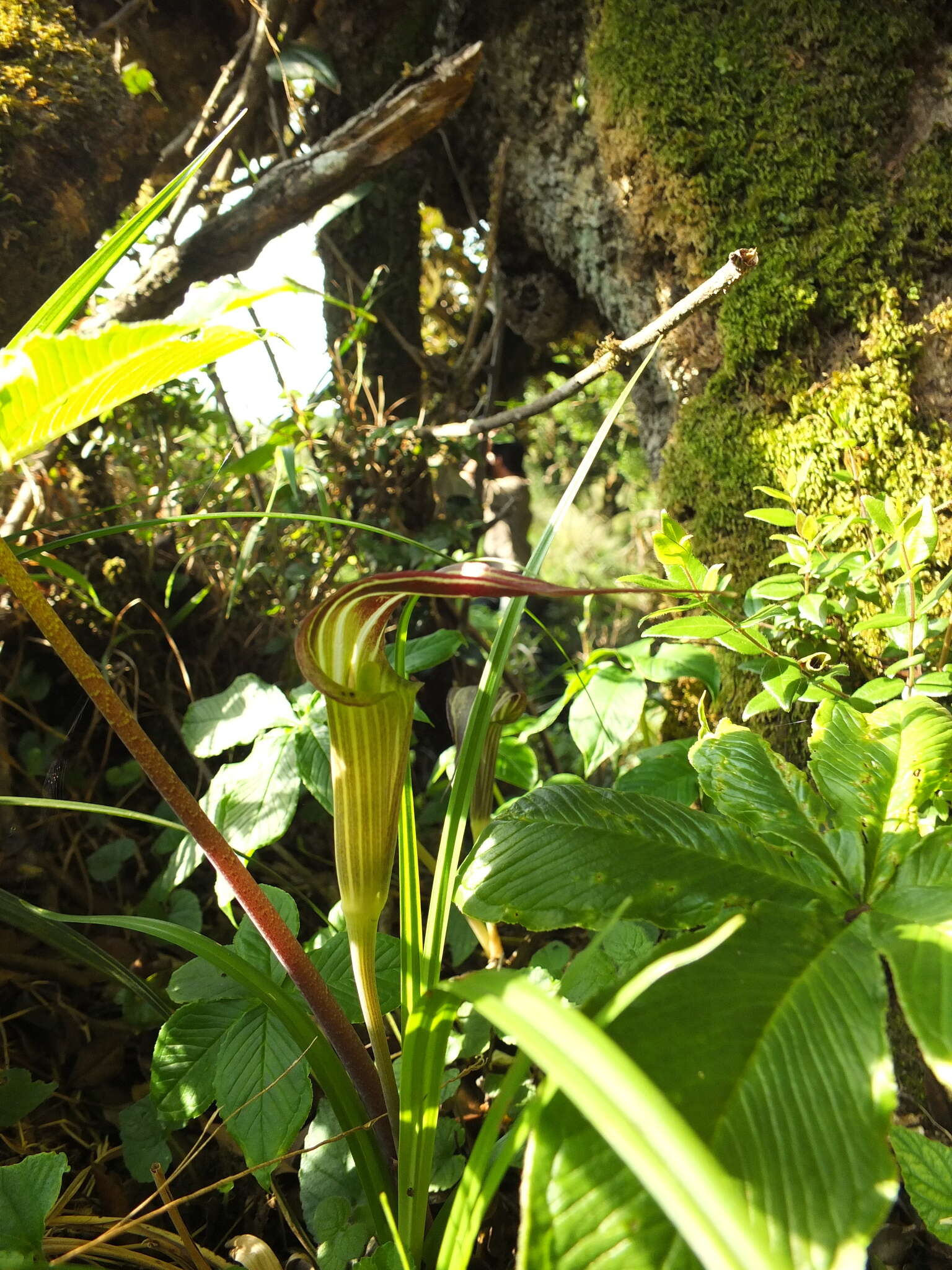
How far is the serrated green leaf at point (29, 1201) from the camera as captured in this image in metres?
0.54

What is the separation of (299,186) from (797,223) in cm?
98

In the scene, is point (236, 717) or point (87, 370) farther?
point (236, 717)

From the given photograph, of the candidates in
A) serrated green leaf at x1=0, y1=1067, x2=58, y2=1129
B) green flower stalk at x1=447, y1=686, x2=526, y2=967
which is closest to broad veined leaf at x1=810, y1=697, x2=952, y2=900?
green flower stalk at x1=447, y1=686, x2=526, y2=967

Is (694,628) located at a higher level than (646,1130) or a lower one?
lower

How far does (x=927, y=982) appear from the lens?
1.42 feet

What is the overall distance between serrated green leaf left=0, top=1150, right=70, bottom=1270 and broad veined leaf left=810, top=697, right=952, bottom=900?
0.67 meters

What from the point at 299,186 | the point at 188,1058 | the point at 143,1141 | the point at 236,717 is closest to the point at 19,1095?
the point at 143,1141

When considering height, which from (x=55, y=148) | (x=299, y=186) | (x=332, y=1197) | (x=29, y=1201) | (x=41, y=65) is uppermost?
(x=41, y=65)

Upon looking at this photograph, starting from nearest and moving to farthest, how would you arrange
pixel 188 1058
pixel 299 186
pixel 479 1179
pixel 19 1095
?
pixel 479 1179, pixel 188 1058, pixel 19 1095, pixel 299 186

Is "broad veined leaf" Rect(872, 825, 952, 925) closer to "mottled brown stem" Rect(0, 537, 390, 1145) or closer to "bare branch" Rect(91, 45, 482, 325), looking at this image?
"mottled brown stem" Rect(0, 537, 390, 1145)

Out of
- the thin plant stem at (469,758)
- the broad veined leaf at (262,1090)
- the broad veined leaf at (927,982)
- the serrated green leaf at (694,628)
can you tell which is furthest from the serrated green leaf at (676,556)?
the broad veined leaf at (262,1090)

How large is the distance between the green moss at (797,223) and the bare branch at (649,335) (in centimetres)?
23

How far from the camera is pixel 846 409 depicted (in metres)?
1.04

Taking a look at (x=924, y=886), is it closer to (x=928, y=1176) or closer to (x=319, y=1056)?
(x=928, y=1176)
